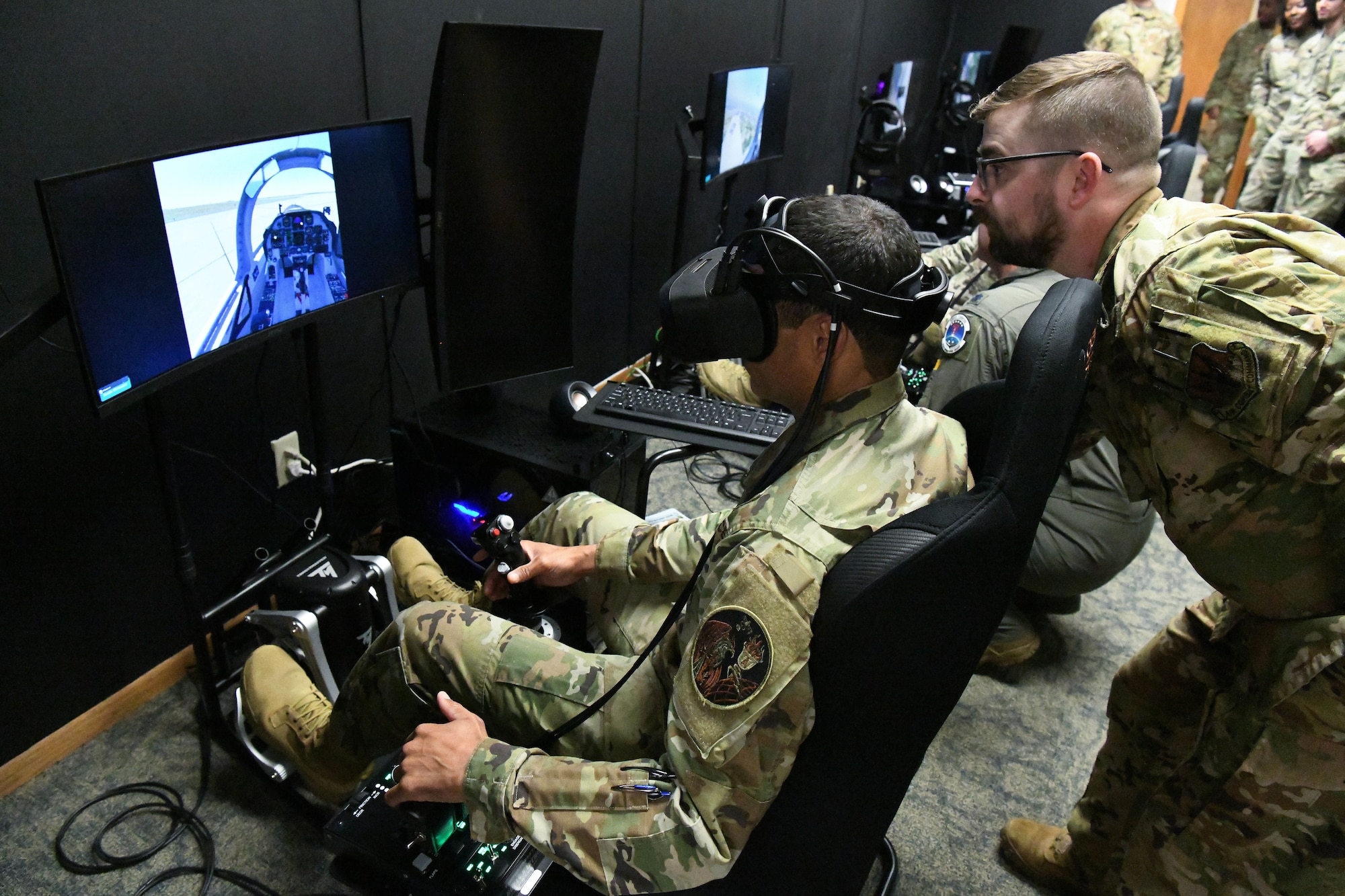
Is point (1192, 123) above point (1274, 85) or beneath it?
beneath

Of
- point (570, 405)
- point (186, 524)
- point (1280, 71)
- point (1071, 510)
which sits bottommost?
point (1071, 510)

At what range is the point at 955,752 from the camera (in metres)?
1.81

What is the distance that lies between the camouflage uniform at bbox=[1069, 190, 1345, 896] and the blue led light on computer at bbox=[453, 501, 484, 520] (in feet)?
4.18

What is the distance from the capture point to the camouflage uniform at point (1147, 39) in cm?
548

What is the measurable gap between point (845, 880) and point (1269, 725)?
1.97 feet

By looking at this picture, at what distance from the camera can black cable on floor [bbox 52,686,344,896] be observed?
1415 mm

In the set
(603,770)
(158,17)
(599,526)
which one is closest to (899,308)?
(603,770)

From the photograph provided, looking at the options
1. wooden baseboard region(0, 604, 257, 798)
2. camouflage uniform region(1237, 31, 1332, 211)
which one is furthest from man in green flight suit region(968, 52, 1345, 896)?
camouflage uniform region(1237, 31, 1332, 211)

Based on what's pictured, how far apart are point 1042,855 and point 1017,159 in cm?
122

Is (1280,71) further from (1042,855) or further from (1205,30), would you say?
(1042,855)

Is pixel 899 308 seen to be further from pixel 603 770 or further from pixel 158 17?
pixel 158 17

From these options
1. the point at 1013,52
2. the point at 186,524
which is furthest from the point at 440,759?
the point at 1013,52

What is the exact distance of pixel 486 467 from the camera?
184cm

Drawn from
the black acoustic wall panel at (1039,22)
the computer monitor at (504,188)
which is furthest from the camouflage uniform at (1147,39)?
the computer monitor at (504,188)
